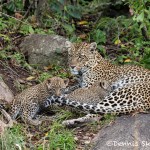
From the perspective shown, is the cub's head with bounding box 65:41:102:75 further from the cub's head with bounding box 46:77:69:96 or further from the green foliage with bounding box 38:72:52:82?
the cub's head with bounding box 46:77:69:96

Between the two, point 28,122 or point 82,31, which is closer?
point 28,122

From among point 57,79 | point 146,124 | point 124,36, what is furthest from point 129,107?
point 124,36

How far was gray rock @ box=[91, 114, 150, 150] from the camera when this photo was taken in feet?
32.0

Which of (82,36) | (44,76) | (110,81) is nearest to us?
(110,81)

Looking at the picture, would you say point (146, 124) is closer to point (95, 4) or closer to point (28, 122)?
point (28, 122)

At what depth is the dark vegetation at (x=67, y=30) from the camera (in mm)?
13000

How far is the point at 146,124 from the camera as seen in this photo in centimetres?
1062

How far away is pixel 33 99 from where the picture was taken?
1116 centimetres

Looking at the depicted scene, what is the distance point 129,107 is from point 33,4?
540 cm

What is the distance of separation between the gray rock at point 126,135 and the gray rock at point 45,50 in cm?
323

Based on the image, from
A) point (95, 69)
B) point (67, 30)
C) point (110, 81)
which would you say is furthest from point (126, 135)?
point (67, 30)

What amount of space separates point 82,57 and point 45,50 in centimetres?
144

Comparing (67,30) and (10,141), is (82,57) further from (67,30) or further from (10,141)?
(10,141)

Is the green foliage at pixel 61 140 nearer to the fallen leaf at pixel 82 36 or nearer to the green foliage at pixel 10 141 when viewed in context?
the green foliage at pixel 10 141
